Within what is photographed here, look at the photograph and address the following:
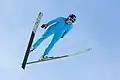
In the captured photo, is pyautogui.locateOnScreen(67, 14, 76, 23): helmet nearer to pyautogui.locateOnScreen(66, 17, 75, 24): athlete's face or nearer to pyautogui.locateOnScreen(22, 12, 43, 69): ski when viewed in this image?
pyautogui.locateOnScreen(66, 17, 75, 24): athlete's face

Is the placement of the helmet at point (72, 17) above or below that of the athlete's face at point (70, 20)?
above

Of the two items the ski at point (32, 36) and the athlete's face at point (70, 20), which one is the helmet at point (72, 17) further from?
the ski at point (32, 36)

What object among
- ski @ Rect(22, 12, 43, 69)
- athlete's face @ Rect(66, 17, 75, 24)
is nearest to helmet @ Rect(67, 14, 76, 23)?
athlete's face @ Rect(66, 17, 75, 24)

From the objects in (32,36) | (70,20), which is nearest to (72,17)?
(70,20)

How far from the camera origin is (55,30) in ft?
85.9

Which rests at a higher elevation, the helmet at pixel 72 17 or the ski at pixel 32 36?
the helmet at pixel 72 17

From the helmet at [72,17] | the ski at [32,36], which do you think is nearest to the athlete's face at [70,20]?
the helmet at [72,17]

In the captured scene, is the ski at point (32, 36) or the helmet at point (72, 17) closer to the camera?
the ski at point (32, 36)

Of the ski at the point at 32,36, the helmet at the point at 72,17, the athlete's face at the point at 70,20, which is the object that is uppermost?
the helmet at the point at 72,17

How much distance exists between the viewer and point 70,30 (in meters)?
26.2

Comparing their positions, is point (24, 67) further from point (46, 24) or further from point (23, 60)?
point (46, 24)

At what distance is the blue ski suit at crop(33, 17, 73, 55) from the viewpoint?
25.9m

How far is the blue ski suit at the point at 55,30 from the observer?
25.9m

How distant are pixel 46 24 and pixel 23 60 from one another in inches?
84.6
